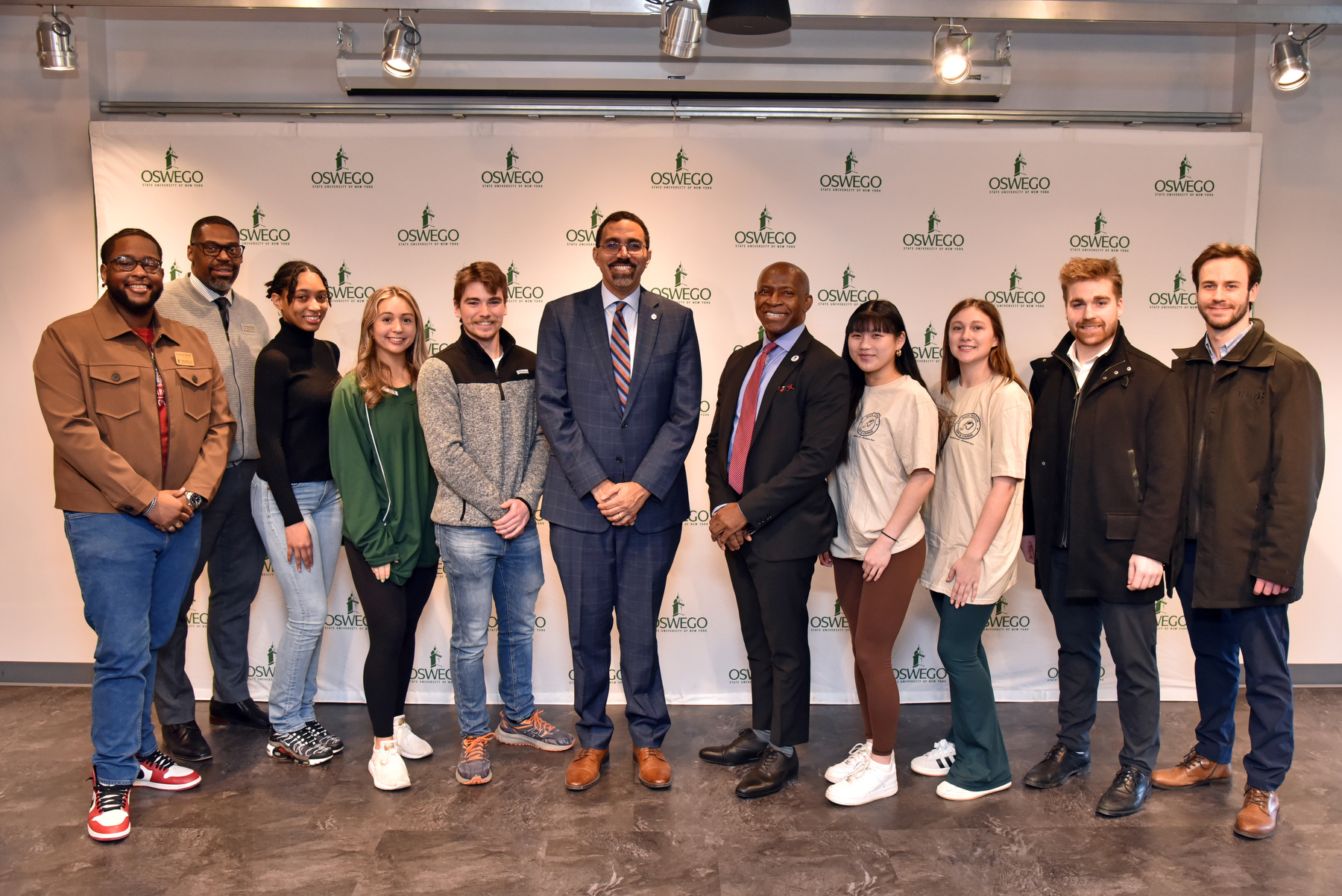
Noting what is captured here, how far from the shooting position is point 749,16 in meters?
3.17

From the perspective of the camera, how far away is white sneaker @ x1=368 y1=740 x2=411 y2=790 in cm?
300

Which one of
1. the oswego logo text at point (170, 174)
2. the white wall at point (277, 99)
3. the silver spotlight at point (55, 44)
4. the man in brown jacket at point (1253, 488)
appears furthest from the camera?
the white wall at point (277, 99)

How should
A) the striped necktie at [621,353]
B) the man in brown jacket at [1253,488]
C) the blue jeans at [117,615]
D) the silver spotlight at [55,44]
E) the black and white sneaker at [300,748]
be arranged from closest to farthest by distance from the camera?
the man in brown jacket at [1253,488], the blue jeans at [117,615], the striped necktie at [621,353], the black and white sneaker at [300,748], the silver spotlight at [55,44]

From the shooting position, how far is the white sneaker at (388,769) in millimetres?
3002

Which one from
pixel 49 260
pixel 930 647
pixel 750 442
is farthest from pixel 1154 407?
pixel 49 260

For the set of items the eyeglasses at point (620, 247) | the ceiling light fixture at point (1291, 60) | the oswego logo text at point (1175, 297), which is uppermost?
the ceiling light fixture at point (1291, 60)

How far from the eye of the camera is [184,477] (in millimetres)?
2943

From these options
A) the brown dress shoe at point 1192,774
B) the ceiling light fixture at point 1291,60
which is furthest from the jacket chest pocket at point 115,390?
the ceiling light fixture at point 1291,60

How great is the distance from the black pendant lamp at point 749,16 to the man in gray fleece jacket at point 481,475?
50.5 inches

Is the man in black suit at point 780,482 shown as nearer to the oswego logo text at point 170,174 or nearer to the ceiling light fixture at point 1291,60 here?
the ceiling light fixture at point 1291,60

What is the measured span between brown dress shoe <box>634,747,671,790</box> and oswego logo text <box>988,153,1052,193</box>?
2.85m

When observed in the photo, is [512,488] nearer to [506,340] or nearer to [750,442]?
[506,340]

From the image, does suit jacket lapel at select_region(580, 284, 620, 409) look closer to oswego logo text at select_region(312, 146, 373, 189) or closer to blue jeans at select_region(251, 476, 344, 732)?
blue jeans at select_region(251, 476, 344, 732)

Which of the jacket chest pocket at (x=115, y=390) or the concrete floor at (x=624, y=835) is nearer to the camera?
the concrete floor at (x=624, y=835)
